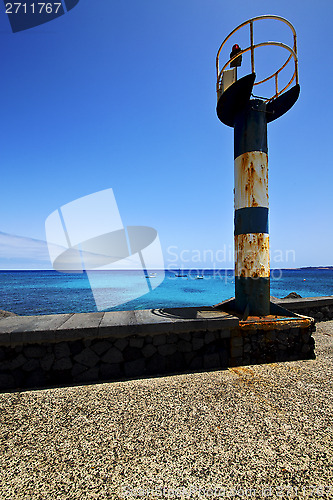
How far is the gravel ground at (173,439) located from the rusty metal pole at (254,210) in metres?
1.57

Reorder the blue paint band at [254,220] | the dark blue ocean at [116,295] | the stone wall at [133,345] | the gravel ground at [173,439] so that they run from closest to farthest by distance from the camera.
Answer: the gravel ground at [173,439] < the stone wall at [133,345] < the blue paint band at [254,220] < the dark blue ocean at [116,295]

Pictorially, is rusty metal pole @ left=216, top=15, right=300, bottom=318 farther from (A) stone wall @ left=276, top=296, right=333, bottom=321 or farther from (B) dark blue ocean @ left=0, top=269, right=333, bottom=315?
(B) dark blue ocean @ left=0, top=269, right=333, bottom=315

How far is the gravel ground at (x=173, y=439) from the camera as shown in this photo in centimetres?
217

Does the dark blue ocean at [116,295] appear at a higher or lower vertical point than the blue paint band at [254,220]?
lower

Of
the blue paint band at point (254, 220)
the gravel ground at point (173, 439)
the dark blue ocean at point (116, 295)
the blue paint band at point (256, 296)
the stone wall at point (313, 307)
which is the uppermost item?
the blue paint band at point (254, 220)

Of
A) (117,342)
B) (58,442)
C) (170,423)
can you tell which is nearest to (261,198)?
(117,342)

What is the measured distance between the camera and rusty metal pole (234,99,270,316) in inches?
203

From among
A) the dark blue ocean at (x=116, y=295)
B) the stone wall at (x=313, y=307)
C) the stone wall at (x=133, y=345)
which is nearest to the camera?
the stone wall at (x=133, y=345)

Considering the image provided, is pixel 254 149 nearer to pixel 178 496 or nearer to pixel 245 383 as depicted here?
pixel 245 383

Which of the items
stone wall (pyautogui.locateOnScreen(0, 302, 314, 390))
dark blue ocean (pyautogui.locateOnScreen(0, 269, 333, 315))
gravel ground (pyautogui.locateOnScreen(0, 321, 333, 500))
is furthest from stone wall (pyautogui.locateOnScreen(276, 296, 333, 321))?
dark blue ocean (pyautogui.locateOnScreen(0, 269, 333, 315))

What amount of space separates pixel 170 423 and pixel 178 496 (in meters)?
0.96

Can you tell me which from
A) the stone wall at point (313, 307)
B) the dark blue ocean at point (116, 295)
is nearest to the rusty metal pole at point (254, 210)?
the stone wall at point (313, 307)

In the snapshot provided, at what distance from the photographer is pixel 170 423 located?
9.95ft

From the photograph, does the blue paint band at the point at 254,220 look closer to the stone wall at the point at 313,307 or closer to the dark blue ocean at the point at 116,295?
the stone wall at the point at 313,307
